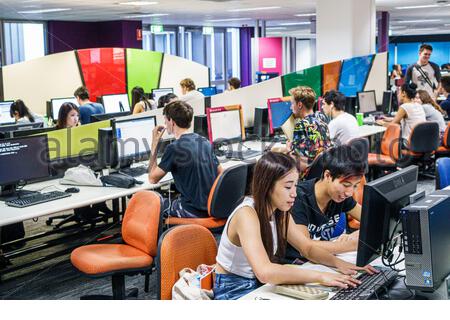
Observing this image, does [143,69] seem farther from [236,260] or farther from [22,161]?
[236,260]

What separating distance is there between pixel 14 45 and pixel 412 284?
12649 millimetres

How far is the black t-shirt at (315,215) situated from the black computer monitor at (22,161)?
6.96ft

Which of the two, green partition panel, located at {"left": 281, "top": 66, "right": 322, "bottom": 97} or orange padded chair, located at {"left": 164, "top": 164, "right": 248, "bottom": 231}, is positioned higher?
green partition panel, located at {"left": 281, "top": 66, "right": 322, "bottom": 97}

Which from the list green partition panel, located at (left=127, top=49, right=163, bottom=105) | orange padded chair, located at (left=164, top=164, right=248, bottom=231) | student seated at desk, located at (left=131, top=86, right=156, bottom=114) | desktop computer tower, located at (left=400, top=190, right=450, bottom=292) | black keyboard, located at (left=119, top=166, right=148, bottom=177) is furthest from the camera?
green partition panel, located at (left=127, top=49, right=163, bottom=105)

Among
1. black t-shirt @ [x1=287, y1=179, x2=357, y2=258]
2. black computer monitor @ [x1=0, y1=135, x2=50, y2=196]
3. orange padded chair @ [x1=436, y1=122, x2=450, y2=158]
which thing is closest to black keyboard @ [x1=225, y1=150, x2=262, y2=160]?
black computer monitor @ [x1=0, y1=135, x2=50, y2=196]

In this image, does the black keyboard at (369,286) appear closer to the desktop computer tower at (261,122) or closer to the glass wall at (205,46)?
the desktop computer tower at (261,122)

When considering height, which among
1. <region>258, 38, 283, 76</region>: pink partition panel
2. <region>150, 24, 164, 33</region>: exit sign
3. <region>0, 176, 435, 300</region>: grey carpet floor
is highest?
<region>150, 24, 164, 33</region>: exit sign

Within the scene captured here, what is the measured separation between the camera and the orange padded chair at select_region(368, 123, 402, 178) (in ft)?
21.6

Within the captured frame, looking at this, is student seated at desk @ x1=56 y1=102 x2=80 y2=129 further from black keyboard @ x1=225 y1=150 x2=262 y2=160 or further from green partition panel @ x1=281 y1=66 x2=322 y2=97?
green partition panel @ x1=281 y1=66 x2=322 y2=97

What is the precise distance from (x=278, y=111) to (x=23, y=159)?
3175 millimetres

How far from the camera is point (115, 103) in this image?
9594 millimetres

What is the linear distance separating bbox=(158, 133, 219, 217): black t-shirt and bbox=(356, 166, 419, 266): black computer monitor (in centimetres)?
206

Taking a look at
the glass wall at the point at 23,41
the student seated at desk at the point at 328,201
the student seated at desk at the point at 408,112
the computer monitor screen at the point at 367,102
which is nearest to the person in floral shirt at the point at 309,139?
the student seated at desk at the point at 328,201
